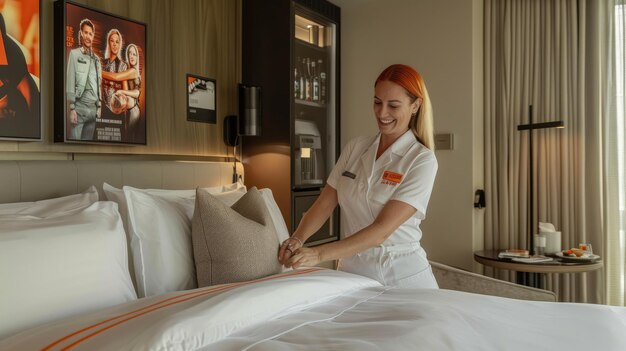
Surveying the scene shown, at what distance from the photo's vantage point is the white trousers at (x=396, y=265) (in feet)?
6.89

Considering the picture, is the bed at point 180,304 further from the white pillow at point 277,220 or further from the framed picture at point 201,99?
the framed picture at point 201,99

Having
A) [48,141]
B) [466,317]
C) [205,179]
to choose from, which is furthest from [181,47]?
[466,317]

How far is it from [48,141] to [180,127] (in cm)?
80

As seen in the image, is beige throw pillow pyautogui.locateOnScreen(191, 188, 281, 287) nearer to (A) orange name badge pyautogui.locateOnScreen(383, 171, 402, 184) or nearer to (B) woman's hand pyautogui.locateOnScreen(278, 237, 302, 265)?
(B) woman's hand pyautogui.locateOnScreen(278, 237, 302, 265)

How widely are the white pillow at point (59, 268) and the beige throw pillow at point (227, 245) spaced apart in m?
0.28

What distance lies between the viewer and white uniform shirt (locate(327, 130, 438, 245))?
204 cm

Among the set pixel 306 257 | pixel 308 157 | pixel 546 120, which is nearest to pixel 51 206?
pixel 306 257

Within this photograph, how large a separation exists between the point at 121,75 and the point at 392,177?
1.42 meters

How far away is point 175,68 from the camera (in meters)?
2.91

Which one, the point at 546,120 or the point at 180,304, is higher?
the point at 546,120

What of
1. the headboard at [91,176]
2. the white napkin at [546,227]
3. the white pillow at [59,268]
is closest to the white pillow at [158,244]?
the white pillow at [59,268]

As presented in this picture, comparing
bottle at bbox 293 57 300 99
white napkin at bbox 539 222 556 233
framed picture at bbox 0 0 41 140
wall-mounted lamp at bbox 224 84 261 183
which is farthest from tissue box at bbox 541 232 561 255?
framed picture at bbox 0 0 41 140

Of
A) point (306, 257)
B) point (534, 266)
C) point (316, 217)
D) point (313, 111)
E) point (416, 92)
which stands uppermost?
point (313, 111)

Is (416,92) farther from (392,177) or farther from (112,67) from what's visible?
(112,67)
